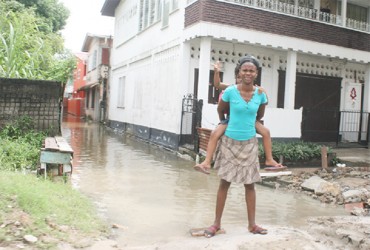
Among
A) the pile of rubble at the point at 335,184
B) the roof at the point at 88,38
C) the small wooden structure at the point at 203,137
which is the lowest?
the pile of rubble at the point at 335,184

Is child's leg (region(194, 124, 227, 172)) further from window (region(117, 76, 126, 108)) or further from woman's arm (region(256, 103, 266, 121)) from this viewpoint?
window (region(117, 76, 126, 108))

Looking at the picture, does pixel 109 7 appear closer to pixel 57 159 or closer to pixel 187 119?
pixel 187 119

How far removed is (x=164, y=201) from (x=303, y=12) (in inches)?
→ 373

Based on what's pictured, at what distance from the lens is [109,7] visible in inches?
958

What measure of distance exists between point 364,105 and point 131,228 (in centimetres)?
1277

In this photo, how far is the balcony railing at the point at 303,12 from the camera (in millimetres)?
12348

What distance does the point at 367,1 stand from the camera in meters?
15.3

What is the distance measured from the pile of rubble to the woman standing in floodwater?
91.6 inches

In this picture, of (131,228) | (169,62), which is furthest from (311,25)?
(131,228)

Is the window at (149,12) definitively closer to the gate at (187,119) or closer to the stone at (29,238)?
the gate at (187,119)

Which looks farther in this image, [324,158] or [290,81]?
[290,81]

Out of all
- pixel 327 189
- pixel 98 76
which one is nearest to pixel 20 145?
Answer: pixel 327 189

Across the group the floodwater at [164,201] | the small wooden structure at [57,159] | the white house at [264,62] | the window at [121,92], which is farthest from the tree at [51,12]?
the small wooden structure at [57,159]

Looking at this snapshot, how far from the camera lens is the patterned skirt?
170 inches
